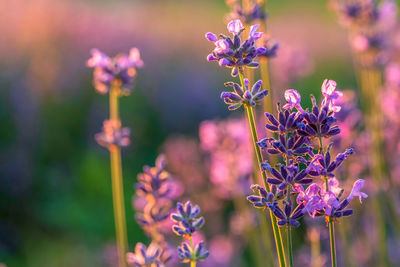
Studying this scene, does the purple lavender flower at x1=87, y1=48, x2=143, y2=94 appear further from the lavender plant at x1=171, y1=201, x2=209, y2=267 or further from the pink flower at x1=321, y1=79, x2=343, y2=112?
the pink flower at x1=321, y1=79, x2=343, y2=112

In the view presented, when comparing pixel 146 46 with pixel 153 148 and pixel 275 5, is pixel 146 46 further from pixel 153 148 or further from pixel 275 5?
pixel 275 5

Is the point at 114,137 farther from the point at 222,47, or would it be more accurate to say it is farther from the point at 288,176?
the point at 288,176

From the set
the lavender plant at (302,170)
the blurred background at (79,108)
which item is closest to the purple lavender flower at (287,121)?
the lavender plant at (302,170)

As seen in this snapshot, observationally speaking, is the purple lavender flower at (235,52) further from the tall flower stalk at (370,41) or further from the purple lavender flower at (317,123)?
the tall flower stalk at (370,41)

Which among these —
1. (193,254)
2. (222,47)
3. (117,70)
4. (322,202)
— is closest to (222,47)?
(222,47)

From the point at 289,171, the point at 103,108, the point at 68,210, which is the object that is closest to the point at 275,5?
the point at 103,108
